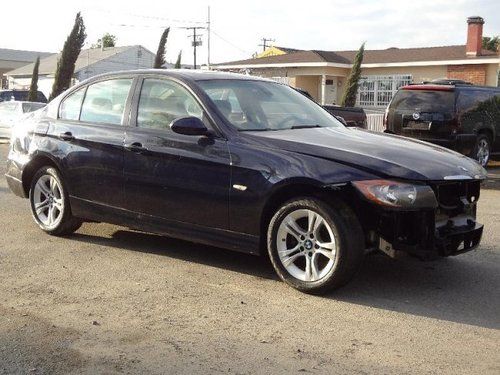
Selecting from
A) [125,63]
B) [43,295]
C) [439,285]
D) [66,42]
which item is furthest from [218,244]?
[125,63]

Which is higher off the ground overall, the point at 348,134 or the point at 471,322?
the point at 348,134

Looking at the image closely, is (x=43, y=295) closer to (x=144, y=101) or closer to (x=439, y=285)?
(x=144, y=101)

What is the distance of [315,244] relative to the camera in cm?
474

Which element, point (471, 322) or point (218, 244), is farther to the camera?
point (218, 244)

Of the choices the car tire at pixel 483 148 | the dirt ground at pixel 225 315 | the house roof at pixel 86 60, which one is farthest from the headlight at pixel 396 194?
the house roof at pixel 86 60

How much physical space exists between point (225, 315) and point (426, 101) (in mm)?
9186

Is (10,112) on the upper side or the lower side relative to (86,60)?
lower

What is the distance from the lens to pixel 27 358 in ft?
12.0

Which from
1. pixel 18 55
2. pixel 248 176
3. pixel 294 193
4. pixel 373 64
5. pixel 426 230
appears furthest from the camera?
pixel 18 55

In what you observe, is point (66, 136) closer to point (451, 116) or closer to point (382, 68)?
point (451, 116)

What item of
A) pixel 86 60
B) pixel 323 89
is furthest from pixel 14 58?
pixel 323 89

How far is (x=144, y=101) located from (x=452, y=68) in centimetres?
2574

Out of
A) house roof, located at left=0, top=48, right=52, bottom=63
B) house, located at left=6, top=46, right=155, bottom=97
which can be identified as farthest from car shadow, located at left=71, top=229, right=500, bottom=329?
house roof, located at left=0, top=48, right=52, bottom=63

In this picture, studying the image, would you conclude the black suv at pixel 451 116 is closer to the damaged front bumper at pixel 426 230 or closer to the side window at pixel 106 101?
the damaged front bumper at pixel 426 230
